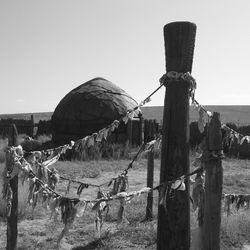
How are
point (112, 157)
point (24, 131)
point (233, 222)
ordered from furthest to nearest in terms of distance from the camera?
point (24, 131) → point (112, 157) → point (233, 222)

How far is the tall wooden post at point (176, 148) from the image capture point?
2.70 metres

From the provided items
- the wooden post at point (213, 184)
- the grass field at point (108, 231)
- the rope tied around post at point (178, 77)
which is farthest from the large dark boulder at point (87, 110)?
the wooden post at point (213, 184)

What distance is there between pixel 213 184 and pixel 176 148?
63cm

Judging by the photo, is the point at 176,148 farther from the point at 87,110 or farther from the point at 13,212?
the point at 87,110

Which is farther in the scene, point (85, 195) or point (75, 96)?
point (75, 96)

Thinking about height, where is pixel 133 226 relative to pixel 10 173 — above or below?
below

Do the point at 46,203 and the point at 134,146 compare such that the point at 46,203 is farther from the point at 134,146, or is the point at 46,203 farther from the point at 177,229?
the point at 134,146

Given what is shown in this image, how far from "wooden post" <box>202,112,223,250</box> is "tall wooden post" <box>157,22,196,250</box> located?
22.6 inches

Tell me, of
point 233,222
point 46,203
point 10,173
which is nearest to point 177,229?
point 46,203

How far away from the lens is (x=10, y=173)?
131 inches

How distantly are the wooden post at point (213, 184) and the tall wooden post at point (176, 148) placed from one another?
22.6 inches

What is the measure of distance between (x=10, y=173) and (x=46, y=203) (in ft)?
1.84

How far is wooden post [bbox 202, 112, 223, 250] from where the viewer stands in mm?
2098

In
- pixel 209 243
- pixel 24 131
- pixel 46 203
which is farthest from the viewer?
pixel 24 131
